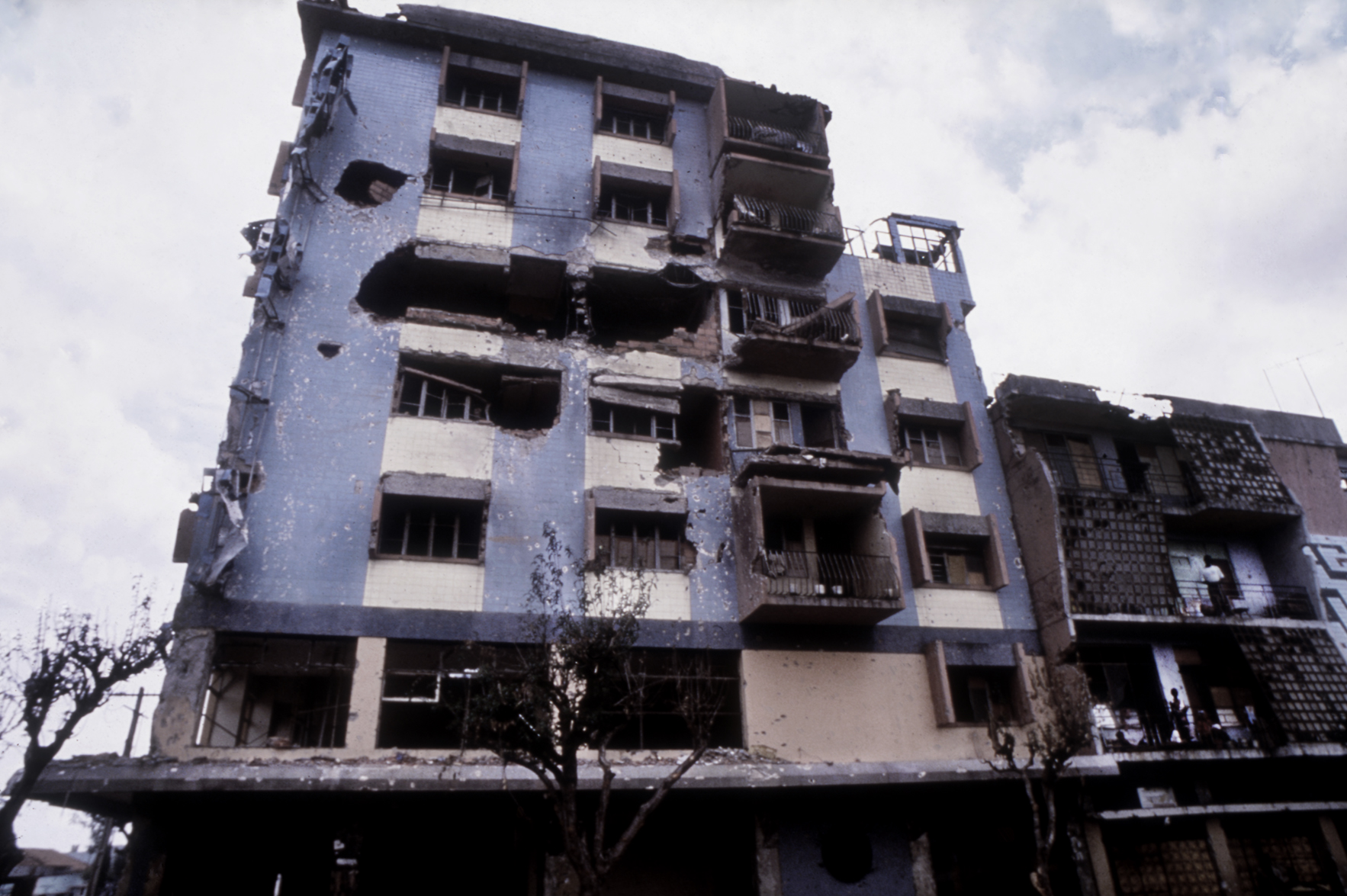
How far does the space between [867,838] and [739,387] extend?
9.96m

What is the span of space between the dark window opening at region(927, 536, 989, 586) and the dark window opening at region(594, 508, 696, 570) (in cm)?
591

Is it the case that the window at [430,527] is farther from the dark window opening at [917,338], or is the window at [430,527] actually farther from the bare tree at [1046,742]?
the dark window opening at [917,338]

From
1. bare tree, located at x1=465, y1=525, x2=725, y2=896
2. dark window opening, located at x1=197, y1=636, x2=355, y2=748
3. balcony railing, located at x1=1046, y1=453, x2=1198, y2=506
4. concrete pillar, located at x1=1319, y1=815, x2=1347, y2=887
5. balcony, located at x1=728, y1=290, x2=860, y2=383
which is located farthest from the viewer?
balcony railing, located at x1=1046, y1=453, x2=1198, y2=506

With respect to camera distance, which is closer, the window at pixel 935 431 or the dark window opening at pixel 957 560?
the dark window opening at pixel 957 560

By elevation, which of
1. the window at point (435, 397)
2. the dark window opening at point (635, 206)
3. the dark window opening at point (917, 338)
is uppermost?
the dark window opening at point (635, 206)

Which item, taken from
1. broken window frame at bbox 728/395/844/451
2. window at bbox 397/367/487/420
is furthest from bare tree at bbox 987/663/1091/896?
window at bbox 397/367/487/420

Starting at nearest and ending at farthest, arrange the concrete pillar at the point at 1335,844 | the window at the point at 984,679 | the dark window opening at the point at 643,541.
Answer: the dark window opening at the point at 643,541, the window at the point at 984,679, the concrete pillar at the point at 1335,844

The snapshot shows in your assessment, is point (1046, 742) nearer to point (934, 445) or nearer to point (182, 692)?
point (934, 445)

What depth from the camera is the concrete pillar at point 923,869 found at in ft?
47.7

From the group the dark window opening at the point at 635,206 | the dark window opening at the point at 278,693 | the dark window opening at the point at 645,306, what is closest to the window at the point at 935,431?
the dark window opening at the point at 645,306

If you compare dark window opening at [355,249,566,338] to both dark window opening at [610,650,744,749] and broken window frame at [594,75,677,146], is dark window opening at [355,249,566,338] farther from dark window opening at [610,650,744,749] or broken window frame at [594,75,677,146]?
dark window opening at [610,650,744,749]

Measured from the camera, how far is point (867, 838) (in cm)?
1473

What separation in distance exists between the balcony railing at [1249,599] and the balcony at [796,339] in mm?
10514

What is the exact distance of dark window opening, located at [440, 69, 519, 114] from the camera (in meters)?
20.7
